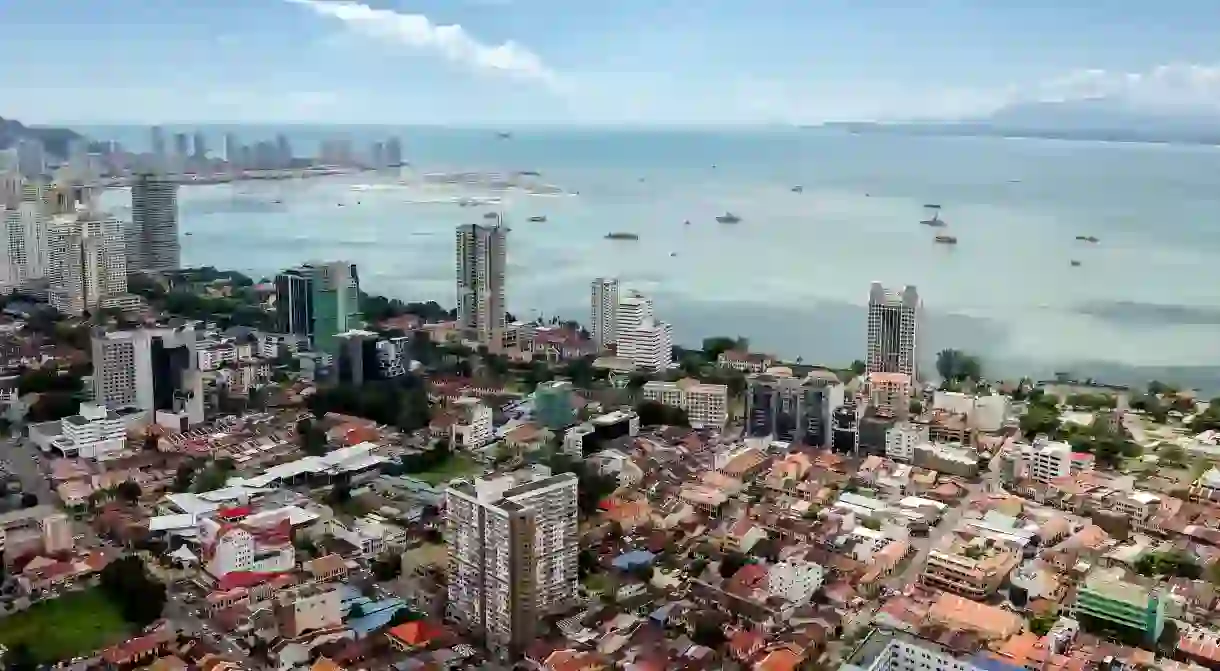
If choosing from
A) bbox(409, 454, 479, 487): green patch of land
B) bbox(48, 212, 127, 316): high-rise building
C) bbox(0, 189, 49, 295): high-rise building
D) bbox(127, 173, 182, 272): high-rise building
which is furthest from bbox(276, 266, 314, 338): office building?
bbox(127, 173, 182, 272): high-rise building

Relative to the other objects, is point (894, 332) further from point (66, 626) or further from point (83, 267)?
point (83, 267)

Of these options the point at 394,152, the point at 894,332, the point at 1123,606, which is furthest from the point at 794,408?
the point at 394,152

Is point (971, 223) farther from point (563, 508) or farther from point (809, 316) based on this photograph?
point (563, 508)

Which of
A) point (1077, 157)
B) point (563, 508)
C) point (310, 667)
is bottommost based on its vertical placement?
point (310, 667)

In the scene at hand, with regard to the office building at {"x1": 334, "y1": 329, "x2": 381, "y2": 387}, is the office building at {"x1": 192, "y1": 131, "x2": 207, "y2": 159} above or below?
above

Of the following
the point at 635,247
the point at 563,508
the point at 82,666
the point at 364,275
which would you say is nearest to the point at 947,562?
the point at 563,508

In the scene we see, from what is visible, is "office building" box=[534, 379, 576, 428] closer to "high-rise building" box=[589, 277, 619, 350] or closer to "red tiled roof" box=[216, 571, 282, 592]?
"red tiled roof" box=[216, 571, 282, 592]
